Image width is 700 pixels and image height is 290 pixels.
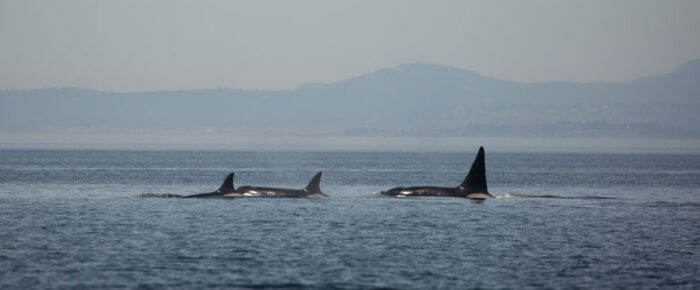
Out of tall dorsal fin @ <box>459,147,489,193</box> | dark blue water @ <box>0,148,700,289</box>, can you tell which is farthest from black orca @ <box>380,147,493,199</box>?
dark blue water @ <box>0,148,700,289</box>

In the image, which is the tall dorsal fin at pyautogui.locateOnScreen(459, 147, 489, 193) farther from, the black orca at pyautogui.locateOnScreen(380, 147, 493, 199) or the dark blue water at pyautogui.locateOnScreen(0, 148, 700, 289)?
the dark blue water at pyautogui.locateOnScreen(0, 148, 700, 289)

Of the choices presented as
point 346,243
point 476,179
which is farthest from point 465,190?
point 346,243

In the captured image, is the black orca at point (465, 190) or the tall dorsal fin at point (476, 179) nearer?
the tall dorsal fin at point (476, 179)

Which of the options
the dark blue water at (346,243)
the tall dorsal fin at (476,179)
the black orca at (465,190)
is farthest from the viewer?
the black orca at (465,190)

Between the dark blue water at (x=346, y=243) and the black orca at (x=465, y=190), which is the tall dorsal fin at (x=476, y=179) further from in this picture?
the dark blue water at (x=346, y=243)

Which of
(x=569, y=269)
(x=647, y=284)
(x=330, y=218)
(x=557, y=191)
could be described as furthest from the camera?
(x=557, y=191)

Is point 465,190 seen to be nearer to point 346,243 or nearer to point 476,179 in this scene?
point 476,179

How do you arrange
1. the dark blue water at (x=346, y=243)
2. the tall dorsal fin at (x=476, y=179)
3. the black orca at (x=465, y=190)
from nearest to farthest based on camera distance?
the dark blue water at (x=346, y=243) → the tall dorsal fin at (x=476, y=179) → the black orca at (x=465, y=190)

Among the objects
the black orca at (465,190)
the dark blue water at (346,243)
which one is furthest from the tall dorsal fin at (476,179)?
the dark blue water at (346,243)

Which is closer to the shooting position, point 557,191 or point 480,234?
point 480,234

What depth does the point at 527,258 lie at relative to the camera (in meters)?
29.2

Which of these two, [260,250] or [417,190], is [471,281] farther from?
[417,190]

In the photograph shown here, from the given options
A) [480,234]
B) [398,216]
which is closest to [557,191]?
[398,216]

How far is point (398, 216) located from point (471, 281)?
53.1ft
